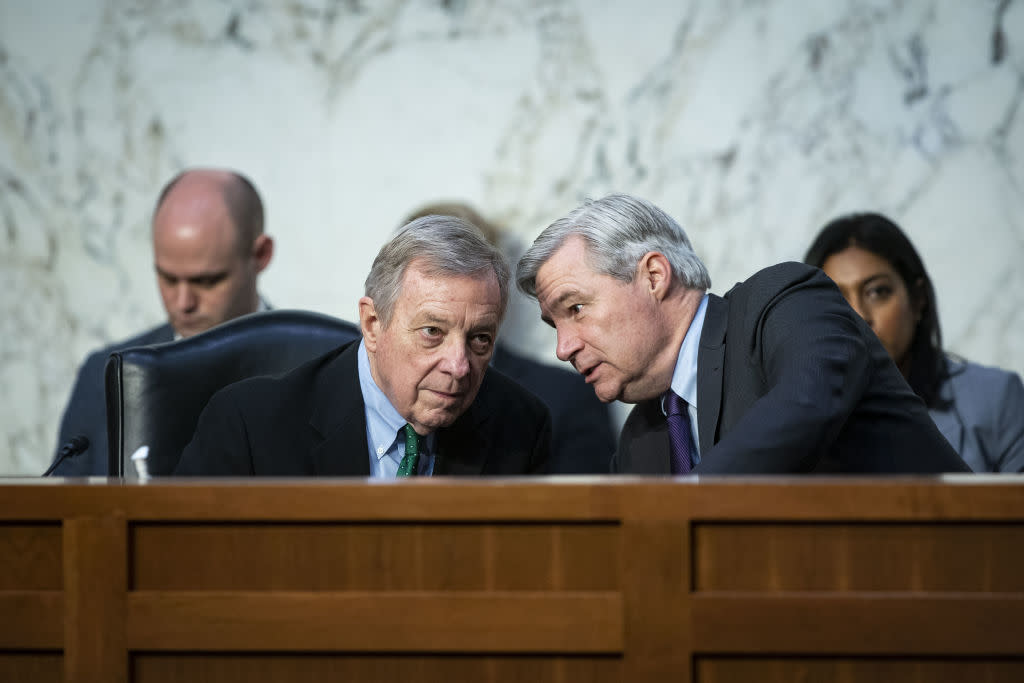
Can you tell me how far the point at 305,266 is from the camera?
378 centimetres

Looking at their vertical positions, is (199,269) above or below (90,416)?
above

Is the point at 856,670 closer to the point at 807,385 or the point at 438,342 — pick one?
the point at 807,385

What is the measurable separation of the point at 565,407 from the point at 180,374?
1061 mm

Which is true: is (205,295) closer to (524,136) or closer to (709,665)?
(524,136)

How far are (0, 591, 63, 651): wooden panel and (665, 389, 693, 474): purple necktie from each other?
115 cm

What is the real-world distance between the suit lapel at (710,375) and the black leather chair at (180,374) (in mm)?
771

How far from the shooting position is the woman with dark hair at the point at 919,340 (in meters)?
3.05

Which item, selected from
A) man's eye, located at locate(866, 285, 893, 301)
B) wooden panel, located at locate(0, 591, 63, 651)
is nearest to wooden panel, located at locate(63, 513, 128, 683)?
wooden panel, located at locate(0, 591, 63, 651)

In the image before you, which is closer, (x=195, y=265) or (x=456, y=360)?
(x=456, y=360)

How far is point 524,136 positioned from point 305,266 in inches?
31.2

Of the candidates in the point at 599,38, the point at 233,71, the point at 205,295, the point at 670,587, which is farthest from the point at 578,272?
the point at 233,71

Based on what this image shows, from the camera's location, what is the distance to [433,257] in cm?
208

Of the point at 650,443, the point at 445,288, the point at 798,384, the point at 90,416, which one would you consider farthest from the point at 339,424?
the point at 90,416

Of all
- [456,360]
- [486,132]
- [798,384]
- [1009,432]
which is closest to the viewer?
[798,384]
